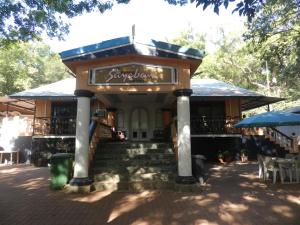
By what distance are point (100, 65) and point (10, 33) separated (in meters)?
4.15

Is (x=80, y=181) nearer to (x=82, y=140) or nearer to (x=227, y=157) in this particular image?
(x=82, y=140)

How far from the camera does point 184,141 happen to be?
9.26 m

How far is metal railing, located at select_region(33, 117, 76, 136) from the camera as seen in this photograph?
17.0m

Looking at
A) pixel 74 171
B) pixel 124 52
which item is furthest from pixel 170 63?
pixel 74 171

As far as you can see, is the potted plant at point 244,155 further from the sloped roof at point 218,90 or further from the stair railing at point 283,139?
the sloped roof at point 218,90

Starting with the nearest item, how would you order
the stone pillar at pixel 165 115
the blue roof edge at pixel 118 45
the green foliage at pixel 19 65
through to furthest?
the blue roof edge at pixel 118 45 → the stone pillar at pixel 165 115 → the green foliage at pixel 19 65

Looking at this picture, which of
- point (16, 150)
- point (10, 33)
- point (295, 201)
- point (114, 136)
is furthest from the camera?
point (16, 150)

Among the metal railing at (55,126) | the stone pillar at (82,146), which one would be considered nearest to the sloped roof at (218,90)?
the metal railing at (55,126)

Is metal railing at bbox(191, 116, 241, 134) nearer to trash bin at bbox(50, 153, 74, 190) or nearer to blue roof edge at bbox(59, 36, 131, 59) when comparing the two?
blue roof edge at bbox(59, 36, 131, 59)

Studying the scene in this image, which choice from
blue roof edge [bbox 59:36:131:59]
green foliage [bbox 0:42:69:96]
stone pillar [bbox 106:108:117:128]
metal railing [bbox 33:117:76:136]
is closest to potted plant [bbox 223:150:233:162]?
stone pillar [bbox 106:108:117:128]

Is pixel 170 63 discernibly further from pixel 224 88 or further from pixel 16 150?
pixel 16 150

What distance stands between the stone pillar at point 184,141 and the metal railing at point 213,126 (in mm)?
7449

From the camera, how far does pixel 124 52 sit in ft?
30.4

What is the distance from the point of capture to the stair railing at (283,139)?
15626 mm
